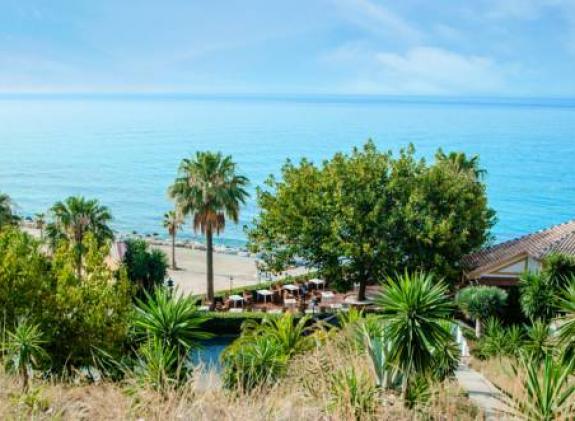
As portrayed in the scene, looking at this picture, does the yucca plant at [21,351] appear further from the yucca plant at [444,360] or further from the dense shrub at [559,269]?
the dense shrub at [559,269]

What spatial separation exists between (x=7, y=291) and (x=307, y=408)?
1140 centimetres

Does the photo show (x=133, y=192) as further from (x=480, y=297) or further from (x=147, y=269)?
(x=480, y=297)

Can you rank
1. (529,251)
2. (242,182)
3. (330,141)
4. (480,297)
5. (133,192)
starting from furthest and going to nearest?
1. (330,141)
2. (133,192)
3. (242,182)
4. (529,251)
5. (480,297)

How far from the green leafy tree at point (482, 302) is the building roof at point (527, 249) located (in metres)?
4.15

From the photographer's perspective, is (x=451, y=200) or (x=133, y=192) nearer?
(x=451, y=200)

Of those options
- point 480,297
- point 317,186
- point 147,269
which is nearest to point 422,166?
point 317,186

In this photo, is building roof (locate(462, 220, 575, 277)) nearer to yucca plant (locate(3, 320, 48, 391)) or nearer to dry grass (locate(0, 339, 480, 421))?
dry grass (locate(0, 339, 480, 421))

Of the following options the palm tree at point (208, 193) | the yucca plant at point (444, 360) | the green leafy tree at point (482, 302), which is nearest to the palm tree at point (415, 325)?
the yucca plant at point (444, 360)

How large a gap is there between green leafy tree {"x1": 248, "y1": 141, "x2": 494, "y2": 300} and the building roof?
87 centimetres

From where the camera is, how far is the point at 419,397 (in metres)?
10.0

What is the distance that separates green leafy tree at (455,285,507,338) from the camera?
22.8 metres

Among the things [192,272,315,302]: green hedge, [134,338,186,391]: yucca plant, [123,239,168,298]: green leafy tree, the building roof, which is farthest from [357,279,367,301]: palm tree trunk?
[134,338,186,391]: yucca plant

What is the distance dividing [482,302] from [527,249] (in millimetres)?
6177

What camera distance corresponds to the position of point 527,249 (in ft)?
90.8
